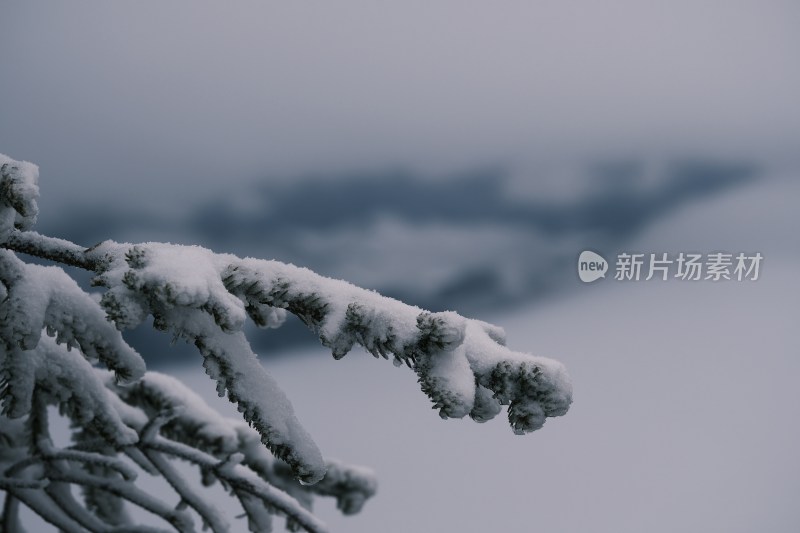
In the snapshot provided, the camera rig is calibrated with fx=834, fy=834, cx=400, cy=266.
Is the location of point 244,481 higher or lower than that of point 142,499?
higher

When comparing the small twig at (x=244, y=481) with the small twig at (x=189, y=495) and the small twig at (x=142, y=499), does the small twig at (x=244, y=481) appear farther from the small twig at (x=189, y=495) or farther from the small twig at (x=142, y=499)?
the small twig at (x=142, y=499)

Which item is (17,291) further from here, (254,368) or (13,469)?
(13,469)

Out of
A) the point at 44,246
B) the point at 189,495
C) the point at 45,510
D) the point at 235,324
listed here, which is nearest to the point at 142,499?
the point at 189,495

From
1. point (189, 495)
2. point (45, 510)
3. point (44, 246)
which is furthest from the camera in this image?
point (189, 495)

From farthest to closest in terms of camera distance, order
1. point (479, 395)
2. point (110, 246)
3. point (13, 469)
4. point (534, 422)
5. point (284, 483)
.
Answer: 1. point (284, 483)
2. point (13, 469)
3. point (110, 246)
4. point (479, 395)
5. point (534, 422)

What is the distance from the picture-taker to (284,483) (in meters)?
4.64

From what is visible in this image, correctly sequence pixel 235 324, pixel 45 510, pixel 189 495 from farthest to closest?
pixel 189 495
pixel 45 510
pixel 235 324

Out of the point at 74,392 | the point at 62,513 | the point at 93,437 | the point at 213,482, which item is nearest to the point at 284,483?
the point at 213,482

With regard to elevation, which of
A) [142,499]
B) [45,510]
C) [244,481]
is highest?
[244,481]

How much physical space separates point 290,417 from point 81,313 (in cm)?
60

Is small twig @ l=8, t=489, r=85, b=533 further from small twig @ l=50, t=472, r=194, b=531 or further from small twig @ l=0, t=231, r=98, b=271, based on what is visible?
small twig @ l=0, t=231, r=98, b=271

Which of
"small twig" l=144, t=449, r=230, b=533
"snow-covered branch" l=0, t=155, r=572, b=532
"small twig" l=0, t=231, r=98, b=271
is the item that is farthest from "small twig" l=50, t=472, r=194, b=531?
"small twig" l=0, t=231, r=98, b=271

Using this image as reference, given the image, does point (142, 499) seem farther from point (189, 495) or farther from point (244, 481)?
point (244, 481)

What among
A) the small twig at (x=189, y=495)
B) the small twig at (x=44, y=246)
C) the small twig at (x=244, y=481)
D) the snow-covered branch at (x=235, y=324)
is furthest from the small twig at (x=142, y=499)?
the small twig at (x=44, y=246)
